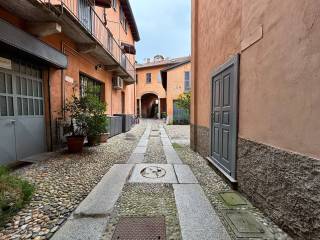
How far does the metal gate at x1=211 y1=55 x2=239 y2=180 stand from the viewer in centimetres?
331

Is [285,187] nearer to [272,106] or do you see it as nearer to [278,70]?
[272,106]

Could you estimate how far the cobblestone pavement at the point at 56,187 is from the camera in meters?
2.16

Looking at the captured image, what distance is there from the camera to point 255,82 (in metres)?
2.69

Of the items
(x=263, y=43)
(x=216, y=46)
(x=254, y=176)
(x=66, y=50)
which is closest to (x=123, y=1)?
(x=66, y=50)

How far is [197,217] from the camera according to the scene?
2.35 meters

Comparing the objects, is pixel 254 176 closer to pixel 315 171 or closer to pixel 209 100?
pixel 315 171

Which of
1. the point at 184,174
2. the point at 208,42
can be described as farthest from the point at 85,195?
the point at 208,42

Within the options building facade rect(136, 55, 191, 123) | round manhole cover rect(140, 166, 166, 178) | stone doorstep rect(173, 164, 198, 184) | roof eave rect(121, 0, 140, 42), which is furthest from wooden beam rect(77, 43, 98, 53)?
building facade rect(136, 55, 191, 123)

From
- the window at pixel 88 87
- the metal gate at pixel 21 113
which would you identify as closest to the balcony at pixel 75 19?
the window at pixel 88 87

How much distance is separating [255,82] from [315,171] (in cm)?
139

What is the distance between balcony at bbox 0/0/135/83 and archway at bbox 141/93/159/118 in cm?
1904

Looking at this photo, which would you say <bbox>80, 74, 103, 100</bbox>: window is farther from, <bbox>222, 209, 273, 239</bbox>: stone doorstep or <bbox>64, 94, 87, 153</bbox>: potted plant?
<bbox>222, 209, 273, 239</bbox>: stone doorstep

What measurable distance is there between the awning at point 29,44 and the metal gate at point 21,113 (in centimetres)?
56

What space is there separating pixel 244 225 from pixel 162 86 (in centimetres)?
2336
